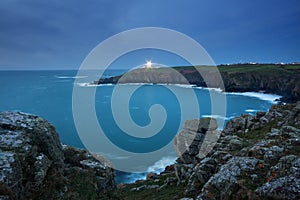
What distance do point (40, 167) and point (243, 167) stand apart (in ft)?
36.2

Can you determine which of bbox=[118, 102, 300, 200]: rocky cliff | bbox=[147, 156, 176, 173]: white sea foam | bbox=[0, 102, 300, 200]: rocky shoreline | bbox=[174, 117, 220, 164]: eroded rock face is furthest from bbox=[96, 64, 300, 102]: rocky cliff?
bbox=[0, 102, 300, 200]: rocky shoreline

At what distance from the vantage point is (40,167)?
9.65m

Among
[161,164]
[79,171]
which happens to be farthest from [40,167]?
[161,164]

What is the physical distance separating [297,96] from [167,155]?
3144 inches

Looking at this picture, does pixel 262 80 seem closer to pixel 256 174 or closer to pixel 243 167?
pixel 243 167

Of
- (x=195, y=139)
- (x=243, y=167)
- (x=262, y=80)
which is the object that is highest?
(x=262, y=80)

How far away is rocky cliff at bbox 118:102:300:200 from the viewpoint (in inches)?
413

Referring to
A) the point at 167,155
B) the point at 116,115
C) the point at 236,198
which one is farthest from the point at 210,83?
the point at 236,198

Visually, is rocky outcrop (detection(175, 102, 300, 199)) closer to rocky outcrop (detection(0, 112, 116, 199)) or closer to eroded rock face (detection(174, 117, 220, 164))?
rocky outcrop (detection(0, 112, 116, 199))

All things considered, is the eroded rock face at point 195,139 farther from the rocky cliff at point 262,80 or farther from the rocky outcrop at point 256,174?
the rocky cliff at point 262,80

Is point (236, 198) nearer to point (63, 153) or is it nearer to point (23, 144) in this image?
point (63, 153)

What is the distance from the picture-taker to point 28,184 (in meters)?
8.98

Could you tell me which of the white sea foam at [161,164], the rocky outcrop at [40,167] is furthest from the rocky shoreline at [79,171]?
the white sea foam at [161,164]

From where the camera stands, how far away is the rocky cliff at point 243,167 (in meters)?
10.5
